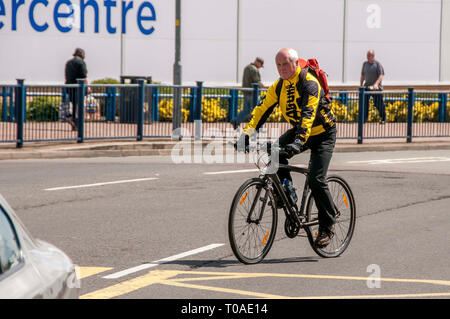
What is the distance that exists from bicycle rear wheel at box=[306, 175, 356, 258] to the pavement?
31.6 ft

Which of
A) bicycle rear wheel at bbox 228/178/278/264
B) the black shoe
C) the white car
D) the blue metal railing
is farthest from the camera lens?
the blue metal railing

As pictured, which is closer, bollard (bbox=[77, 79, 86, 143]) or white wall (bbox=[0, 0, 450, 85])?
bollard (bbox=[77, 79, 86, 143])

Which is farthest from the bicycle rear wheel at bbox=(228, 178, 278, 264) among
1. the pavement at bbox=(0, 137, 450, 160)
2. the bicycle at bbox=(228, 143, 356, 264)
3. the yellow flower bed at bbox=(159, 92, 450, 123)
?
the yellow flower bed at bbox=(159, 92, 450, 123)

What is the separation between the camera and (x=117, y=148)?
60.7 feet

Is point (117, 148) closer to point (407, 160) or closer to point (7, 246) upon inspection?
point (407, 160)

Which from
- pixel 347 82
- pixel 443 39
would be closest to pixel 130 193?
pixel 347 82

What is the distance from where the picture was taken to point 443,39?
3591 centimetres

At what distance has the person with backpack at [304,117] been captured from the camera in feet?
24.3

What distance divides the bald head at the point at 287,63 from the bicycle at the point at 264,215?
584mm

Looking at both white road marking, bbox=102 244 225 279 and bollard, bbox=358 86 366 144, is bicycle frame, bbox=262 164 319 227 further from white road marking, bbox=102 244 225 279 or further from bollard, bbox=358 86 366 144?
bollard, bbox=358 86 366 144

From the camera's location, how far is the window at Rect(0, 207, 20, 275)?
3211mm

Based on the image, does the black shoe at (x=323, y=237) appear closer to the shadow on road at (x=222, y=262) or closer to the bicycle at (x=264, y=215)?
the bicycle at (x=264, y=215)

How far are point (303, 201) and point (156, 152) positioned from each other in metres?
10.9
